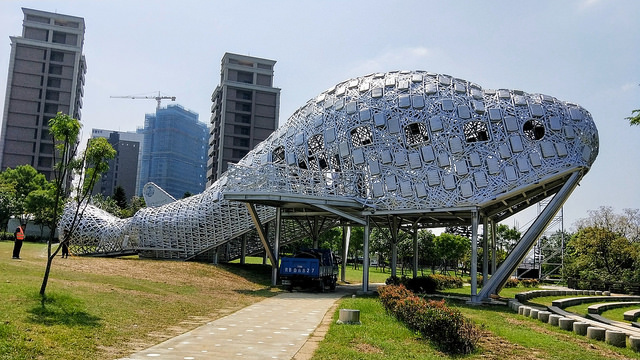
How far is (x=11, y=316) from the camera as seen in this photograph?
13258mm

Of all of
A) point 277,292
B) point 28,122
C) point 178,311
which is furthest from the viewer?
point 28,122

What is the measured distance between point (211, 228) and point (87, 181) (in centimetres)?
2567

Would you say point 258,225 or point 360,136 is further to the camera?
point 360,136

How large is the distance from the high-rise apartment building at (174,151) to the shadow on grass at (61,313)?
147398 mm

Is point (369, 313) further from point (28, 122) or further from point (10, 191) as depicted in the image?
point (28, 122)

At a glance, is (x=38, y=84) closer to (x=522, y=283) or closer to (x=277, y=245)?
(x=277, y=245)

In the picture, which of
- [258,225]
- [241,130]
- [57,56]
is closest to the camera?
[258,225]

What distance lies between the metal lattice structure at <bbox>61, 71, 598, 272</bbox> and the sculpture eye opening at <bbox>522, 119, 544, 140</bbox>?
2.4 inches

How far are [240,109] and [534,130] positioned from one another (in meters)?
94.6

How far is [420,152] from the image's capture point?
33656 mm

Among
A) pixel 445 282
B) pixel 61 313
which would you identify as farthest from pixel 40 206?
pixel 61 313

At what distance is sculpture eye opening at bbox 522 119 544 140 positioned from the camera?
3238 cm

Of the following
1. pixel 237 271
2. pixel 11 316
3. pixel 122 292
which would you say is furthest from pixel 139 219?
pixel 11 316

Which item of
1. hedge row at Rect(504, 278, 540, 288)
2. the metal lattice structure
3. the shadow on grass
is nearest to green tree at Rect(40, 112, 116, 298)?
the shadow on grass
